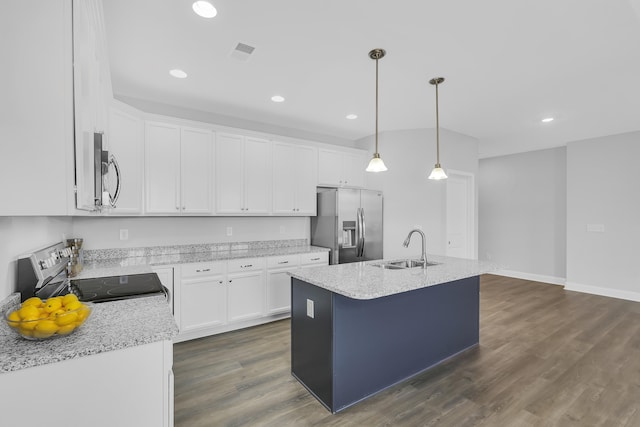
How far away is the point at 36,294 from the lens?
1.59 m

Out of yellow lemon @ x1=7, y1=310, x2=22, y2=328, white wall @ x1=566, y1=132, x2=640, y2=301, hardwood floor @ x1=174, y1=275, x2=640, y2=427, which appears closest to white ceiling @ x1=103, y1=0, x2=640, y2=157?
white wall @ x1=566, y1=132, x2=640, y2=301

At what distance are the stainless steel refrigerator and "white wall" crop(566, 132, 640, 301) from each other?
3.74 meters

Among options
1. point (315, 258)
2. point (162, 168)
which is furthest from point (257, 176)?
point (315, 258)

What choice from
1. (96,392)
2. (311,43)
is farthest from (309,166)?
(96,392)

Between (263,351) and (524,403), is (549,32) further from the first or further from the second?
(263,351)

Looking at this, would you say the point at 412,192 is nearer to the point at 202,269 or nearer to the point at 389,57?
the point at 389,57

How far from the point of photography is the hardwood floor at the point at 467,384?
2.03m

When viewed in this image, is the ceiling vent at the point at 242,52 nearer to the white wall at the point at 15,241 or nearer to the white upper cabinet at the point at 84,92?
the white upper cabinet at the point at 84,92

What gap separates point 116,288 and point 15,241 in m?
0.59

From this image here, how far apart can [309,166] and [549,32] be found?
116 inches

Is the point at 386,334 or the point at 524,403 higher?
the point at 386,334

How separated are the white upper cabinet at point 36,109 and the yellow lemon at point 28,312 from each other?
1.29 ft

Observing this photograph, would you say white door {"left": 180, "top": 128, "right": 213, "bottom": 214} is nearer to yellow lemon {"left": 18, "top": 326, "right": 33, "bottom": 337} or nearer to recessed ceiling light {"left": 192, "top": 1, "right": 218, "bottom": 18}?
recessed ceiling light {"left": 192, "top": 1, "right": 218, "bottom": 18}

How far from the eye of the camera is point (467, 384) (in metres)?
2.41
